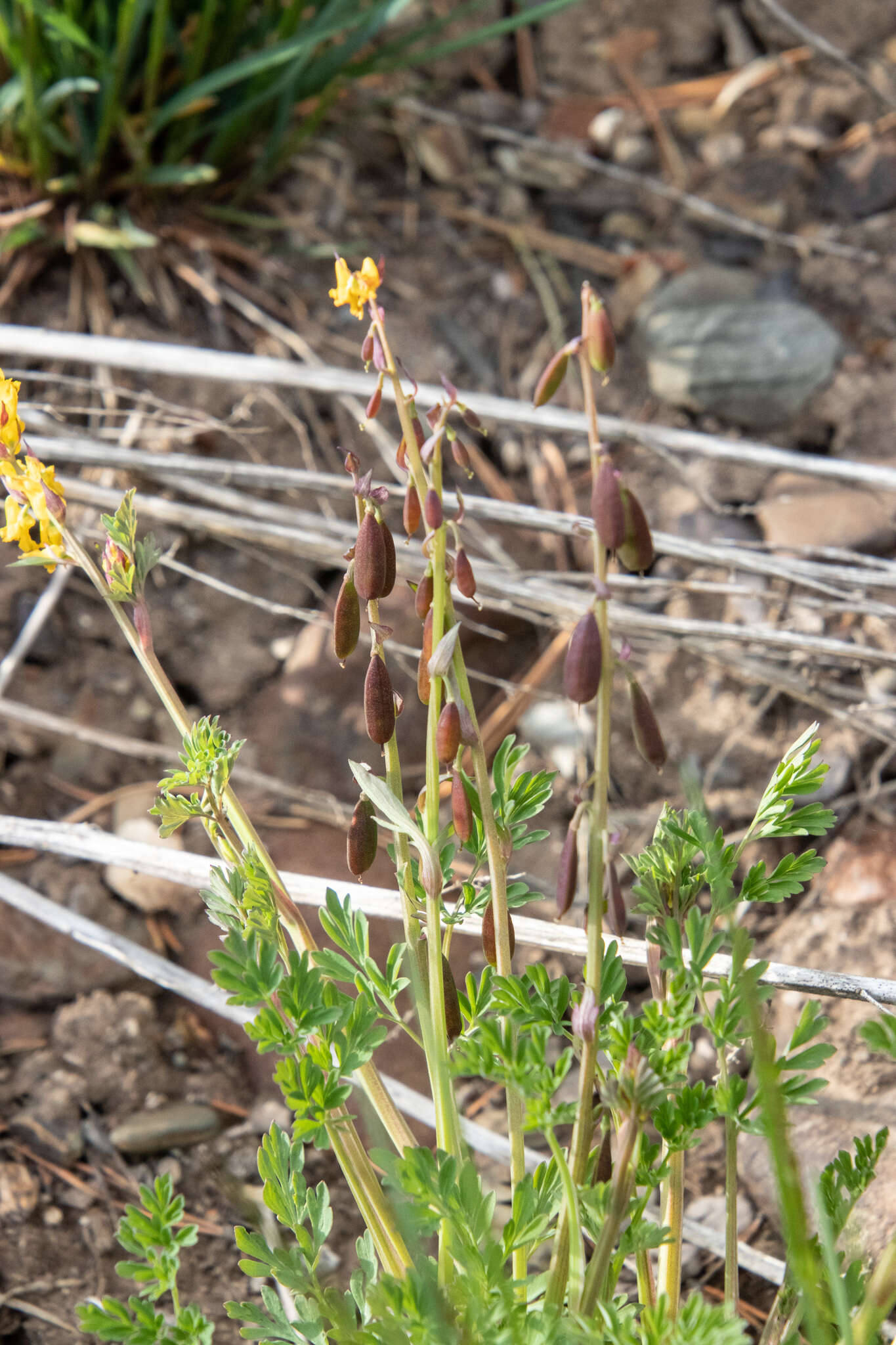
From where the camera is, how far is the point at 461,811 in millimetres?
986

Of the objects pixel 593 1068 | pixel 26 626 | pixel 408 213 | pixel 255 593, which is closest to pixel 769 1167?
pixel 593 1068

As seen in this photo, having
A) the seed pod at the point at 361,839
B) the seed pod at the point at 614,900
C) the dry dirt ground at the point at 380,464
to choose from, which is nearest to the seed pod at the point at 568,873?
the seed pod at the point at 614,900

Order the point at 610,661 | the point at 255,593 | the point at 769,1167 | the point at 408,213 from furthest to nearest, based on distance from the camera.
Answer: the point at 408,213 < the point at 255,593 < the point at 769,1167 < the point at 610,661

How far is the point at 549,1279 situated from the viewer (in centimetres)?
97

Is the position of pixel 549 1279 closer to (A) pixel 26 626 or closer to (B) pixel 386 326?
(A) pixel 26 626

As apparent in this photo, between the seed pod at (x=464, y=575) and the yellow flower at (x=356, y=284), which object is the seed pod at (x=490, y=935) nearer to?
the seed pod at (x=464, y=575)

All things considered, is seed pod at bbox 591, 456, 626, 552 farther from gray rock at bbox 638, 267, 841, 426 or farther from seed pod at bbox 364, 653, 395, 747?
gray rock at bbox 638, 267, 841, 426

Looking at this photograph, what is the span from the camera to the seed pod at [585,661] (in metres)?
0.79

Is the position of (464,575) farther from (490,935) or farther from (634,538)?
(490,935)

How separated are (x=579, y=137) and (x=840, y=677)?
1.78m

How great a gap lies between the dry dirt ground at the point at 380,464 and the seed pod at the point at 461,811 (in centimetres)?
80

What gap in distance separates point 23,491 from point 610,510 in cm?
56

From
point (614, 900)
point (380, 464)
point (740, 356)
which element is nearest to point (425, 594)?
point (614, 900)

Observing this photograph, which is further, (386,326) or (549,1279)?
(386,326)
